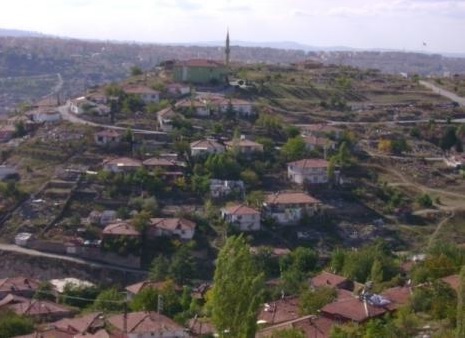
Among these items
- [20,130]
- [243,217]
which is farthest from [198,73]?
[243,217]

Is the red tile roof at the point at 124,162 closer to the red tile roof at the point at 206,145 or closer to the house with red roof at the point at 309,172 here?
the red tile roof at the point at 206,145

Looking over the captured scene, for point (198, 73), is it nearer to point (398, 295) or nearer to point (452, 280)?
point (398, 295)

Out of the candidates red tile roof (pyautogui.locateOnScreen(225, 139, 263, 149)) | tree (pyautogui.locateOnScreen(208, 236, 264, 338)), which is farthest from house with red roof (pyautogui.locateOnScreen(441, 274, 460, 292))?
red tile roof (pyautogui.locateOnScreen(225, 139, 263, 149))

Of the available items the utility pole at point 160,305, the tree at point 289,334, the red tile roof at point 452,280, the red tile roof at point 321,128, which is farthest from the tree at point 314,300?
the red tile roof at point 321,128

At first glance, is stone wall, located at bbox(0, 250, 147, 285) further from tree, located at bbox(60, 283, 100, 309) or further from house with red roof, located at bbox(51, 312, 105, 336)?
house with red roof, located at bbox(51, 312, 105, 336)

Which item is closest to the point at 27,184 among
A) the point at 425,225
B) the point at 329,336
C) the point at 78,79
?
the point at 425,225
